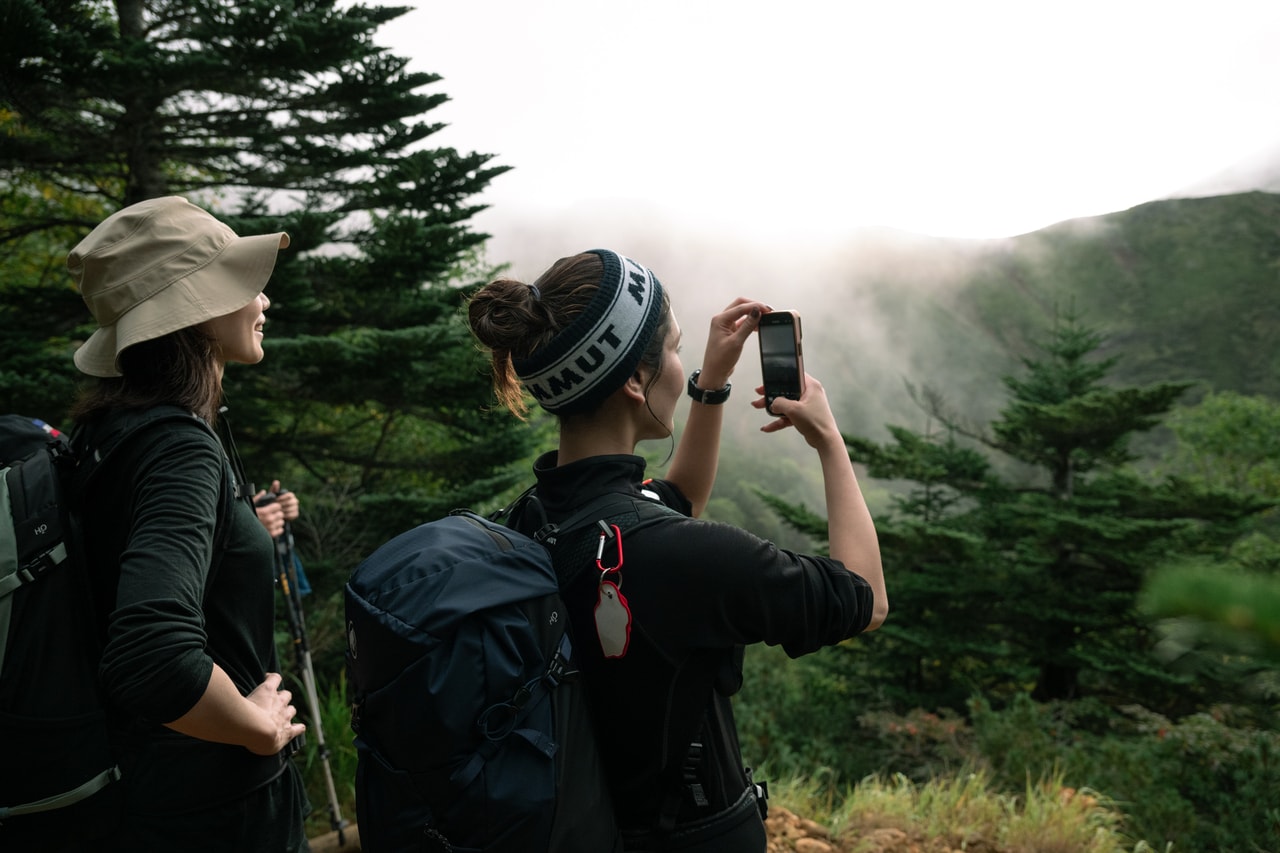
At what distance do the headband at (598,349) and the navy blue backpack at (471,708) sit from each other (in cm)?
32

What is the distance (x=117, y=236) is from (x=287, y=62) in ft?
17.3

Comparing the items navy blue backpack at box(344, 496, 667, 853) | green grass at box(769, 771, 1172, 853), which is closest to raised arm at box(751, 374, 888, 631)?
navy blue backpack at box(344, 496, 667, 853)

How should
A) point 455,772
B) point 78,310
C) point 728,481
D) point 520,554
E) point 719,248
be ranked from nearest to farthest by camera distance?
point 455,772 → point 520,554 → point 78,310 → point 728,481 → point 719,248

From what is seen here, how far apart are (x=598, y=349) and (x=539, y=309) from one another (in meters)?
0.15

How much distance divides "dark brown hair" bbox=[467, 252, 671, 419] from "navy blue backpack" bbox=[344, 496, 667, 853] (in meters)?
0.39

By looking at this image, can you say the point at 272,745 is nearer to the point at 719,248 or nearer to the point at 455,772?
the point at 455,772

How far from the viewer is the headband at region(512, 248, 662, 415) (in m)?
1.51

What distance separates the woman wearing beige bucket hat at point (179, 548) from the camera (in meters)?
1.37

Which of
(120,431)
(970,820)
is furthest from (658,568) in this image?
(970,820)

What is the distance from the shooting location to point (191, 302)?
170 centimetres

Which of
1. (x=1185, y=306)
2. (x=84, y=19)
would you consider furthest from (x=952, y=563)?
(x=1185, y=306)

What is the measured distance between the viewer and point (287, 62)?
624cm

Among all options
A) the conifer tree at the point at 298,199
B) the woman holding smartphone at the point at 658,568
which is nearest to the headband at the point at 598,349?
the woman holding smartphone at the point at 658,568

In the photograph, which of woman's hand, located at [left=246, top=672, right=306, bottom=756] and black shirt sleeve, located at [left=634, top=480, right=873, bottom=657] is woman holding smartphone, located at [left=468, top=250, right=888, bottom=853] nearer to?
black shirt sleeve, located at [left=634, top=480, right=873, bottom=657]
